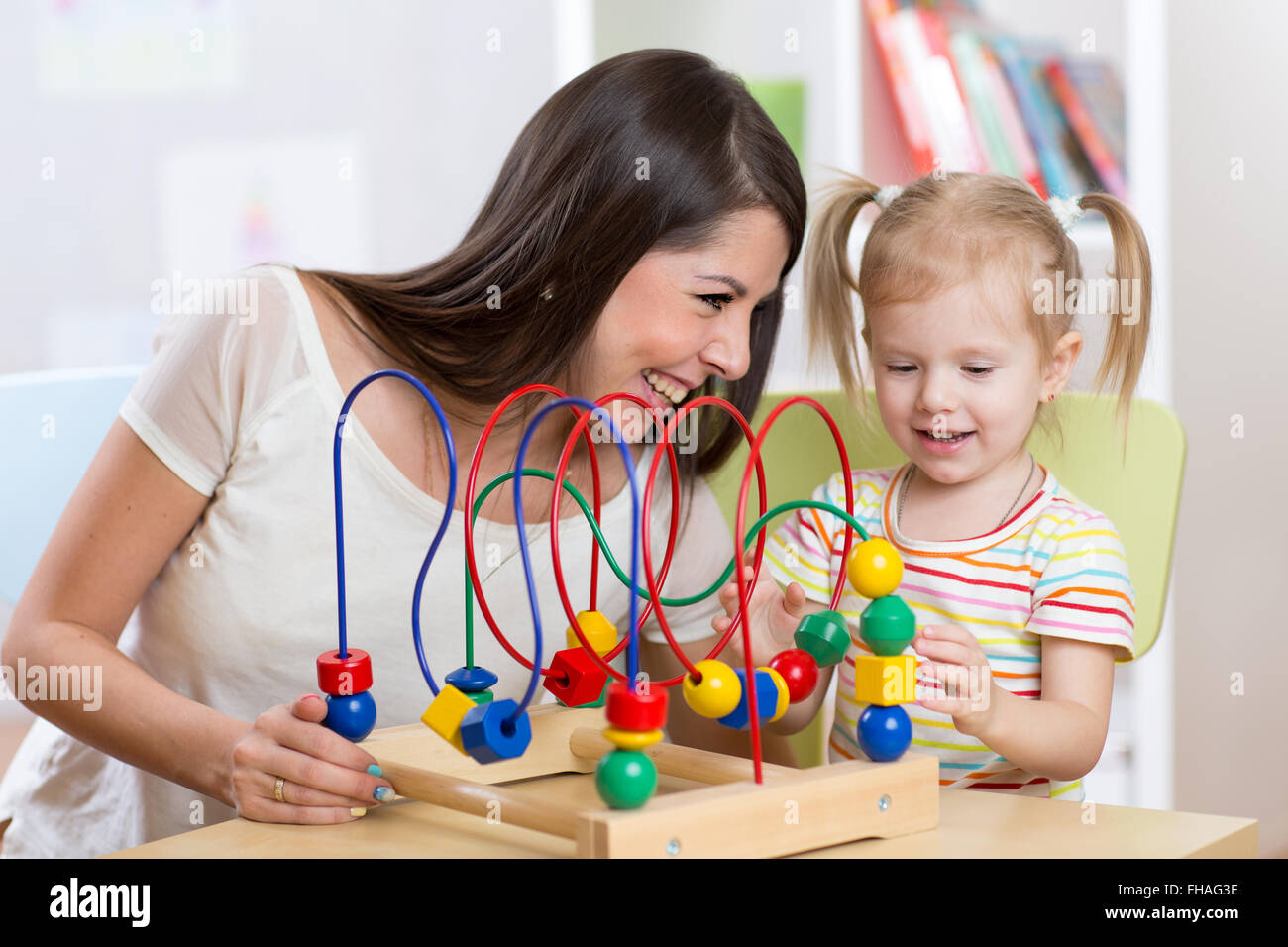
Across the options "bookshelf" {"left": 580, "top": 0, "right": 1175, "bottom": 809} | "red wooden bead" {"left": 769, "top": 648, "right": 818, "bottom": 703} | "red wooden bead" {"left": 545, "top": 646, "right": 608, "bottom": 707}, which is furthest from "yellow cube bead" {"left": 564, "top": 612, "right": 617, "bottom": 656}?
"bookshelf" {"left": 580, "top": 0, "right": 1175, "bottom": 809}

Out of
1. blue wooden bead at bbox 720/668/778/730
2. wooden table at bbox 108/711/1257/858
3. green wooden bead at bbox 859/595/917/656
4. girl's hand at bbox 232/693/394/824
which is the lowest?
wooden table at bbox 108/711/1257/858

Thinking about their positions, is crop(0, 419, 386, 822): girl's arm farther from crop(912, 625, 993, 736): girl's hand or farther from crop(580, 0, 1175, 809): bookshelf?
crop(580, 0, 1175, 809): bookshelf

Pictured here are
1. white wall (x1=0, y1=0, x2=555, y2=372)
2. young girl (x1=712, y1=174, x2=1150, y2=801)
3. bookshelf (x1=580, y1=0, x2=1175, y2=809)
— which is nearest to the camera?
young girl (x1=712, y1=174, x2=1150, y2=801)

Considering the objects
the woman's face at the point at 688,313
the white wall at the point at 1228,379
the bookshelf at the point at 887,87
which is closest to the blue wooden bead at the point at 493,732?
the woman's face at the point at 688,313

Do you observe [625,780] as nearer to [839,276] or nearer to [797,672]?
[797,672]

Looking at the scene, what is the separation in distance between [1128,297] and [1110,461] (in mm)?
157

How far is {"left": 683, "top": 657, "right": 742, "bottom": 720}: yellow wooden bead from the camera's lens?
30.3 inches

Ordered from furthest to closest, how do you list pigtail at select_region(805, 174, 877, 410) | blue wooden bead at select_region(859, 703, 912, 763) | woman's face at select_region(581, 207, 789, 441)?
1. pigtail at select_region(805, 174, 877, 410)
2. woman's face at select_region(581, 207, 789, 441)
3. blue wooden bead at select_region(859, 703, 912, 763)

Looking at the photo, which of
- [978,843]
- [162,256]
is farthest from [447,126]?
[978,843]

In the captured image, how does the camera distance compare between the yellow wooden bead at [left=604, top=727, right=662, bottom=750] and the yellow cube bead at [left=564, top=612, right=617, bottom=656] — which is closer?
the yellow wooden bead at [left=604, top=727, right=662, bottom=750]

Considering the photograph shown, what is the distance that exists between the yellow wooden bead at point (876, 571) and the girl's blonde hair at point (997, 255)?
1.22 ft

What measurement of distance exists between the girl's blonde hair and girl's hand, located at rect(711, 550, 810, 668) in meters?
0.30
